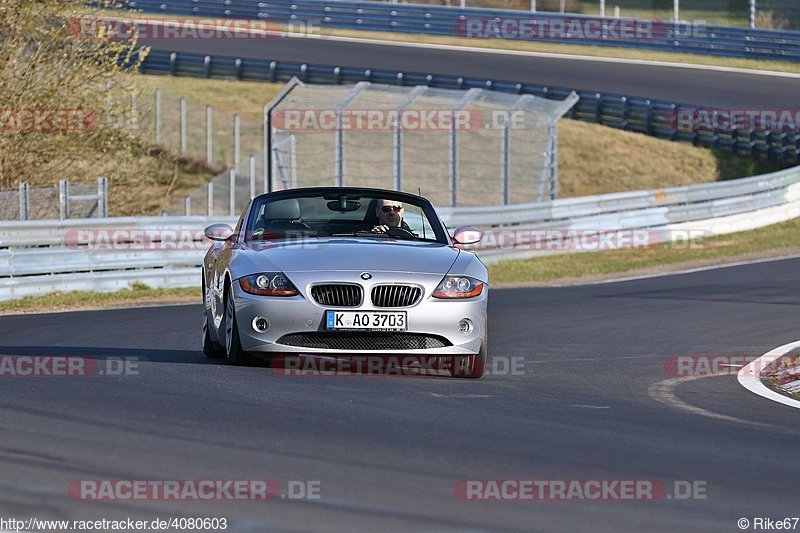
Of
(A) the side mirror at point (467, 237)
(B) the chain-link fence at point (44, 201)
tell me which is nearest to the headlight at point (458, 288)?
(A) the side mirror at point (467, 237)

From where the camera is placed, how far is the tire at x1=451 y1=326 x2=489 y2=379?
10008mm

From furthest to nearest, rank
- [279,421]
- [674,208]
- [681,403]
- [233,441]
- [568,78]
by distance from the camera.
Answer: [568,78]
[674,208]
[681,403]
[279,421]
[233,441]

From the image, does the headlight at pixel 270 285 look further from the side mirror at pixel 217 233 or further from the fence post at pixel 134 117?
the fence post at pixel 134 117

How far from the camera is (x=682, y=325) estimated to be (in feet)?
49.8

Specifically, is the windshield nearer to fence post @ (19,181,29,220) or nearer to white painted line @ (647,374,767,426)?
white painted line @ (647,374,767,426)

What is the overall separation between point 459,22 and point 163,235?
92.1ft

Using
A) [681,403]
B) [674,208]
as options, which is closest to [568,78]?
[674,208]

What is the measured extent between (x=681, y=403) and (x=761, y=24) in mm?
37150

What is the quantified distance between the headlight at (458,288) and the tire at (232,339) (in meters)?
1.36

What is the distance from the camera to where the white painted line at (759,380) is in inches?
380

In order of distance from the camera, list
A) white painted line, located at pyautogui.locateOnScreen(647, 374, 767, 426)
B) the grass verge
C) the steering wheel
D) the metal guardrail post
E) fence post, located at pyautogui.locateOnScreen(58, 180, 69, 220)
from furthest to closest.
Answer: the metal guardrail post < fence post, located at pyautogui.locateOnScreen(58, 180, 69, 220) < the grass verge < the steering wheel < white painted line, located at pyautogui.locateOnScreen(647, 374, 767, 426)

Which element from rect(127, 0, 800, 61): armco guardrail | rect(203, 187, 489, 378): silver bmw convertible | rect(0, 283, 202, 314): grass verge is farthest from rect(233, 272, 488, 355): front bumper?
rect(127, 0, 800, 61): armco guardrail

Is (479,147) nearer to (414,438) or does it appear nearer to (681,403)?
(681,403)

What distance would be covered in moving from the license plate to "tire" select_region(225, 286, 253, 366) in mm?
730
